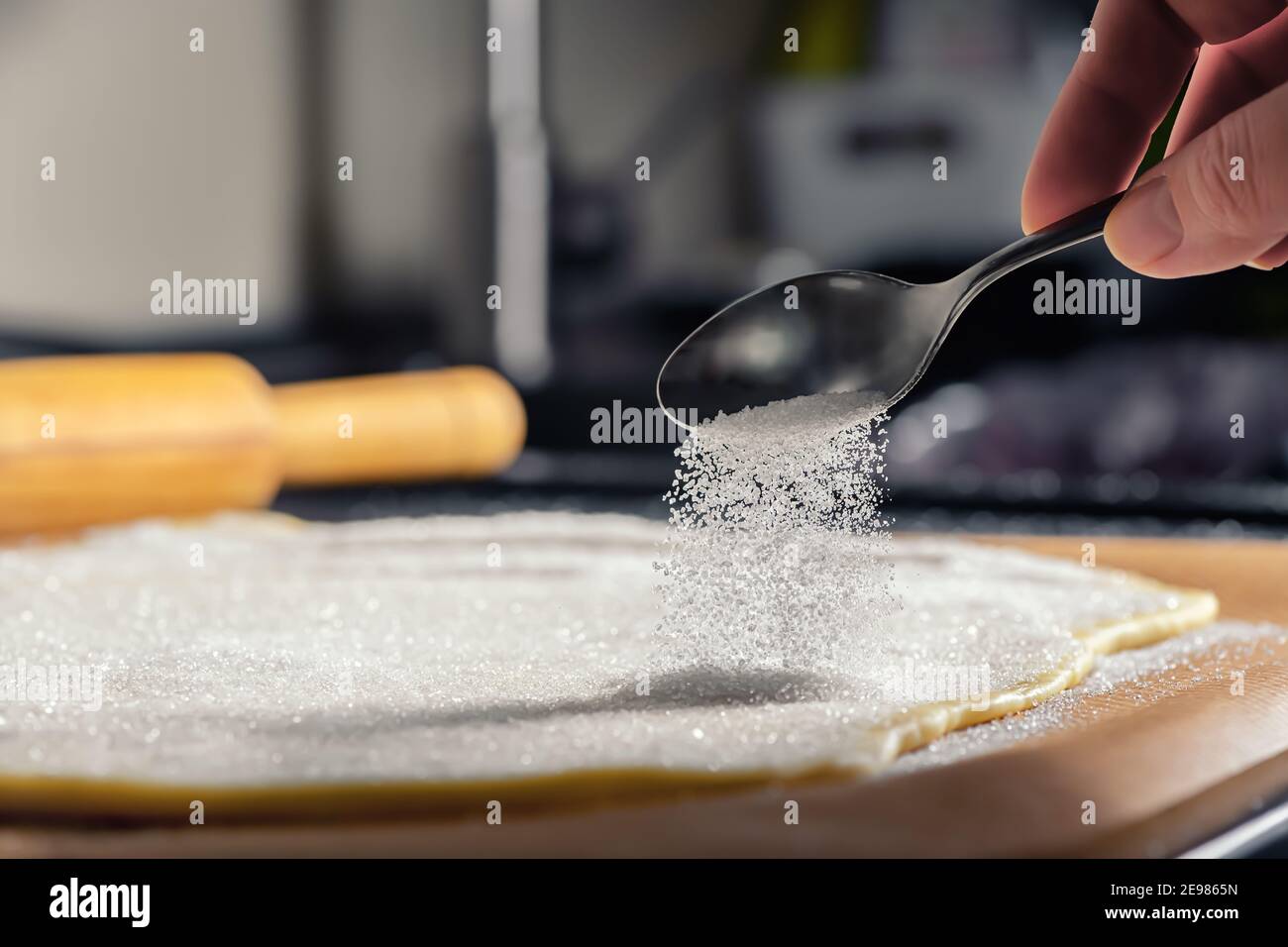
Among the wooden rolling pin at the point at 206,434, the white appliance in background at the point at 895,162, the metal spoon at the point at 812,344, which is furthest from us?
the white appliance in background at the point at 895,162

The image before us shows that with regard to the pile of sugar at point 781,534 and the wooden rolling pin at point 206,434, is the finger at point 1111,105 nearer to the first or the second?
the pile of sugar at point 781,534

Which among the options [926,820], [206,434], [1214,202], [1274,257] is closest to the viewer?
[926,820]

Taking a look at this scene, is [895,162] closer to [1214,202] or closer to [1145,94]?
[1145,94]

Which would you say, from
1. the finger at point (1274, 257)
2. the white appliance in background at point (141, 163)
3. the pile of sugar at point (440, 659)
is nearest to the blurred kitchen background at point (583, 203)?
the white appliance in background at point (141, 163)

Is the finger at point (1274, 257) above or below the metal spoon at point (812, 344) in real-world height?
above

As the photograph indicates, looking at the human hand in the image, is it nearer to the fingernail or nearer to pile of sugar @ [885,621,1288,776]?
the fingernail

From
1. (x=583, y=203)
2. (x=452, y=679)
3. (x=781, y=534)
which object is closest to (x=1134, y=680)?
(x=781, y=534)
